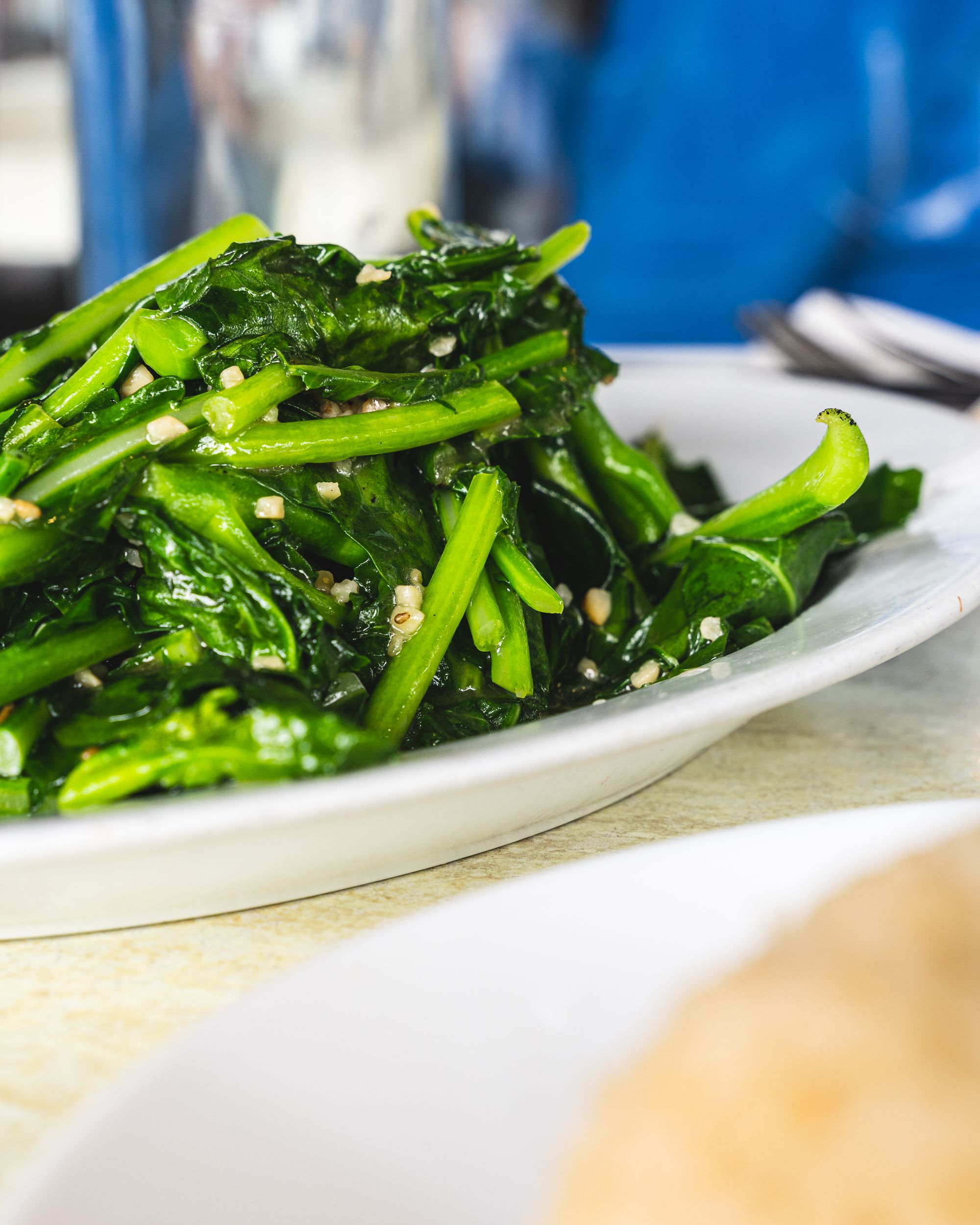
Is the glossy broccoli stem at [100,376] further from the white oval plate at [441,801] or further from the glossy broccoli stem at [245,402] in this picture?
the white oval plate at [441,801]

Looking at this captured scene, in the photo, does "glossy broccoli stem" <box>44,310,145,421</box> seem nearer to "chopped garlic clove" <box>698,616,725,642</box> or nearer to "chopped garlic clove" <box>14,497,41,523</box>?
"chopped garlic clove" <box>14,497,41,523</box>

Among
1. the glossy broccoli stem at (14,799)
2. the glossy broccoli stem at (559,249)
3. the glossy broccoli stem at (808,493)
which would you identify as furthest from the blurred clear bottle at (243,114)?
the glossy broccoli stem at (14,799)

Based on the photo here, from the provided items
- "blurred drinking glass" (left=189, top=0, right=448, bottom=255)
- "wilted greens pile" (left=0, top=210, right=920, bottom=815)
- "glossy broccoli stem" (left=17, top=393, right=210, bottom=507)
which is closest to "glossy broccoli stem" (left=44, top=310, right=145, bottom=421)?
"wilted greens pile" (left=0, top=210, right=920, bottom=815)

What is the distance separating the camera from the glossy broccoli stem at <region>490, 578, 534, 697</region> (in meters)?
1.30

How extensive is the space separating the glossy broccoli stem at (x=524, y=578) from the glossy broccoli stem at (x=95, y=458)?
1.18 feet

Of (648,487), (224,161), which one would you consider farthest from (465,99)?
(648,487)

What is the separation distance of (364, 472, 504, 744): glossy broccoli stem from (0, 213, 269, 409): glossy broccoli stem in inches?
19.7

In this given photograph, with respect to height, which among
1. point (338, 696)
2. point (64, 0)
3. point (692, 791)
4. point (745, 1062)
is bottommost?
point (692, 791)

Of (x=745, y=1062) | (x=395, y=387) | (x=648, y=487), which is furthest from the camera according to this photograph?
(x=648, y=487)

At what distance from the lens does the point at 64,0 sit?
345cm

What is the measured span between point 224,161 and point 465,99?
3.89 metres

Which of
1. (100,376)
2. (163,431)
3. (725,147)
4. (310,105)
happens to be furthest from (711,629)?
(725,147)

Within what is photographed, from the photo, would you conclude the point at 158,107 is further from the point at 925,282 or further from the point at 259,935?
the point at 925,282

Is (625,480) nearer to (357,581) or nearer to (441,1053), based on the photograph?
(357,581)
